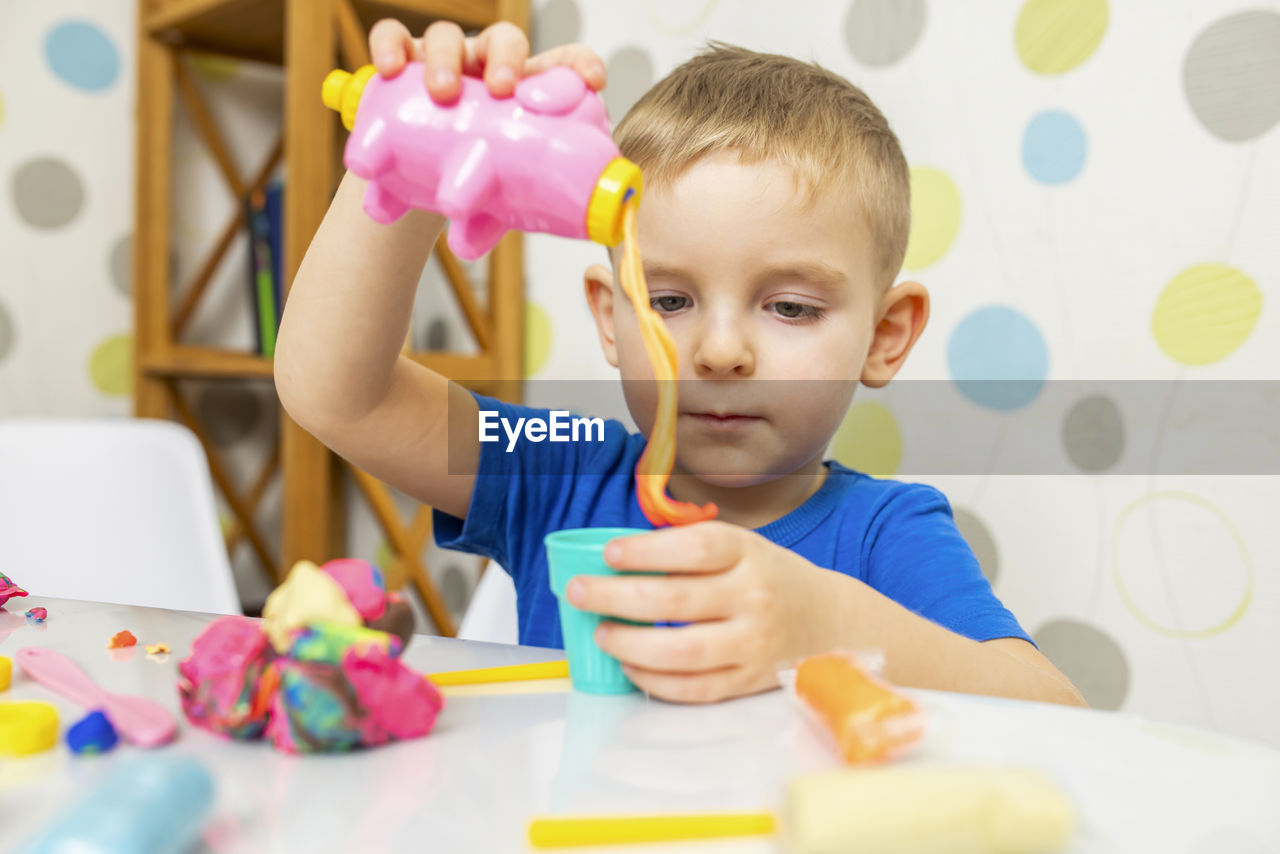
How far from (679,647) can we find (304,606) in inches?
5.9

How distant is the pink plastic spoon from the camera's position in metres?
0.34

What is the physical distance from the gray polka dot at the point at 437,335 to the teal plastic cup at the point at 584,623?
128cm

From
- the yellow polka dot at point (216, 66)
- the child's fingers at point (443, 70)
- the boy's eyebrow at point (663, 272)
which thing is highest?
the yellow polka dot at point (216, 66)

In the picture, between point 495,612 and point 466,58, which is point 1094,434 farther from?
point 466,58

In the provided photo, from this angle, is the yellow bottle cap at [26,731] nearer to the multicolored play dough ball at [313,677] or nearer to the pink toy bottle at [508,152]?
the multicolored play dough ball at [313,677]

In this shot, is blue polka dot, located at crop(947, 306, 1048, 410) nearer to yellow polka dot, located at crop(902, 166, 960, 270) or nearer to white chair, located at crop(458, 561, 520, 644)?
yellow polka dot, located at crop(902, 166, 960, 270)

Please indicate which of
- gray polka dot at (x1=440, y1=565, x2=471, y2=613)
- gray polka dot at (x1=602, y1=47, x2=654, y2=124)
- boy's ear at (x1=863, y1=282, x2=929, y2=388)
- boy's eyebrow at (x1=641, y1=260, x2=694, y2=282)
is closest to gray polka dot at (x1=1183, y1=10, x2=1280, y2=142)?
boy's ear at (x1=863, y1=282, x2=929, y2=388)

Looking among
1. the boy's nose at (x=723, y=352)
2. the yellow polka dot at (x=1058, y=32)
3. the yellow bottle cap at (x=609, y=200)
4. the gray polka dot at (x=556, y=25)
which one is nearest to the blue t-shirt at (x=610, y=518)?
the boy's nose at (x=723, y=352)

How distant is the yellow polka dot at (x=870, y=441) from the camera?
3.69 feet

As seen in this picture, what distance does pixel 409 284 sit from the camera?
66cm

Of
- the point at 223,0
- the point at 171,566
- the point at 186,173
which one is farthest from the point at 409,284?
the point at 186,173

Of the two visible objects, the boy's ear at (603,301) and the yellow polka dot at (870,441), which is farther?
the yellow polka dot at (870,441)

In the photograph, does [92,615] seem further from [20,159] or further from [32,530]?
[20,159]

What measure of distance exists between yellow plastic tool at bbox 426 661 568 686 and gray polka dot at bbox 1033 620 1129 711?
70cm
